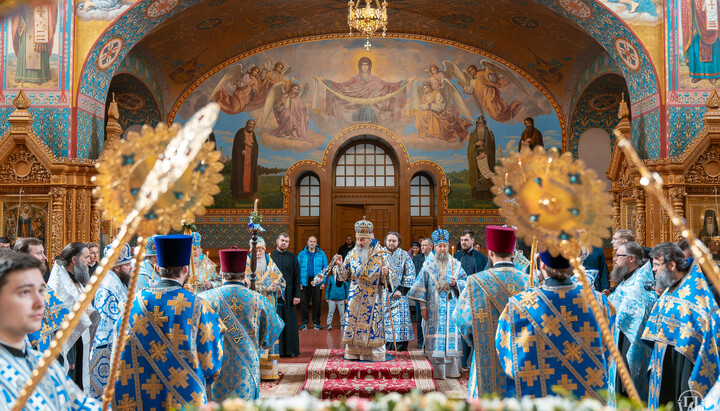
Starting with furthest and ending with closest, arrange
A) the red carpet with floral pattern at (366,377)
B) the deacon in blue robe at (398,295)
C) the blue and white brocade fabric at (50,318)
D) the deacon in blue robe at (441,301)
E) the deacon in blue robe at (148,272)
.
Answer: the deacon in blue robe at (398,295)
the deacon in blue robe at (441,301)
the red carpet with floral pattern at (366,377)
the deacon in blue robe at (148,272)
the blue and white brocade fabric at (50,318)

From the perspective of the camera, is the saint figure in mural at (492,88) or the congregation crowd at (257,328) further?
the saint figure in mural at (492,88)

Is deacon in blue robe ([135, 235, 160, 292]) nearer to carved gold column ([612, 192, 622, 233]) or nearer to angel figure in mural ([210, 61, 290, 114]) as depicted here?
carved gold column ([612, 192, 622, 233])

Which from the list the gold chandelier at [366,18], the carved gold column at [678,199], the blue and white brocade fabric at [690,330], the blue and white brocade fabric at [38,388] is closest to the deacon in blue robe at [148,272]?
the blue and white brocade fabric at [38,388]

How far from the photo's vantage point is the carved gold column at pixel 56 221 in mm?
10555

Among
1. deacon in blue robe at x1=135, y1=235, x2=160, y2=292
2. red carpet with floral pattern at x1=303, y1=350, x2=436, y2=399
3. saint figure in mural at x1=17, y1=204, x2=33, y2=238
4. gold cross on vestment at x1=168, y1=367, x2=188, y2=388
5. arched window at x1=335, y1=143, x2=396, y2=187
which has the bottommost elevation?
red carpet with floral pattern at x1=303, y1=350, x2=436, y2=399

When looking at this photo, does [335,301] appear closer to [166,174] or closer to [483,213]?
[483,213]

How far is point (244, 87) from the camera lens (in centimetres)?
1608

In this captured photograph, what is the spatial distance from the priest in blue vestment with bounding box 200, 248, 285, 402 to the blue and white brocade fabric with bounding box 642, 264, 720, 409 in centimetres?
282

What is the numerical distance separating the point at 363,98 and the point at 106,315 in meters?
11.7

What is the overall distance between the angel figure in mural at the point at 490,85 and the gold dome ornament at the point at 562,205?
531 inches

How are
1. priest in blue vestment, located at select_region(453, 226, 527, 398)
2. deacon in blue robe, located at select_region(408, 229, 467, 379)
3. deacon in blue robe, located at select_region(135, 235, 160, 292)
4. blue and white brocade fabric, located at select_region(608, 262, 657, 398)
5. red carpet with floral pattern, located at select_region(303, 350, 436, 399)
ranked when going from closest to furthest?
priest in blue vestment, located at select_region(453, 226, 527, 398) < blue and white brocade fabric, located at select_region(608, 262, 657, 398) < deacon in blue robe, located at select_region(135, 235, 160, 292) < red carpet with floral pattern, located at select_region(303, 350, 436, 399) < deacon in blue robe, located at select_region(408, 229, 467, 379)

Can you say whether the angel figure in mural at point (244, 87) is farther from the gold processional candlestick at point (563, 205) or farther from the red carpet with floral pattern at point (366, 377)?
the gold processional candlestick at point (563, 205)

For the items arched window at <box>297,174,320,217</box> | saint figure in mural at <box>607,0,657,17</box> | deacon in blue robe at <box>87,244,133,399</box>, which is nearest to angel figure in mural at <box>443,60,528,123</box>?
arched window at <box>297,174,320,217</box>

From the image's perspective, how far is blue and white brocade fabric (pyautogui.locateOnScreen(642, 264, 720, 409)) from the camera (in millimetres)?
3811
